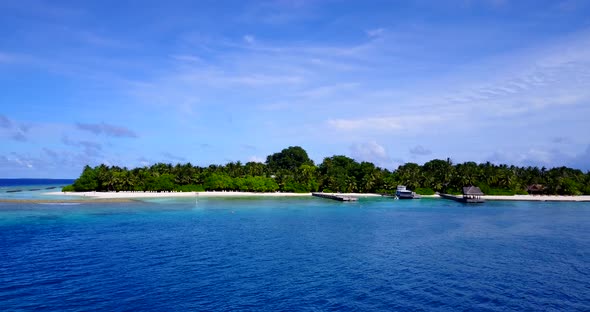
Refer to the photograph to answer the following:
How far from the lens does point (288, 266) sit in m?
40.6

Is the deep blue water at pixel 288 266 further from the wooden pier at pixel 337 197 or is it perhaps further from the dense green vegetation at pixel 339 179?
the dense green vegetation at pixel 339 179

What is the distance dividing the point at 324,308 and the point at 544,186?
529 ft

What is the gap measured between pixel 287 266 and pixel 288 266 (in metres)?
0.09

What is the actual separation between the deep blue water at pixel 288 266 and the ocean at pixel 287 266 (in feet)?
0.42

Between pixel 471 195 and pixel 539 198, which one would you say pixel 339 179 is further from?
pixel 539 198

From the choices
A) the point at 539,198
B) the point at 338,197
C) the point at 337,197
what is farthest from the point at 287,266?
the point at 539,198

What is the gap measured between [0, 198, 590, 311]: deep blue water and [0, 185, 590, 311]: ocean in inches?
5.1

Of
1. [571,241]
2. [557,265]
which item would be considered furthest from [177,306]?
[571,241]

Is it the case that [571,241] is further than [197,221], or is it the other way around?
[197,221]

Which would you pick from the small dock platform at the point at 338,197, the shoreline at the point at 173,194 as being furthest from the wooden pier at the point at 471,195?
the small dock platform at the point at 338,197

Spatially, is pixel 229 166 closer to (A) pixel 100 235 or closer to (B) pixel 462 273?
(A) pixel 100 235

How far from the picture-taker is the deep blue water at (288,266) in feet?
100

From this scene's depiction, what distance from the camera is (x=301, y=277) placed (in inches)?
1447

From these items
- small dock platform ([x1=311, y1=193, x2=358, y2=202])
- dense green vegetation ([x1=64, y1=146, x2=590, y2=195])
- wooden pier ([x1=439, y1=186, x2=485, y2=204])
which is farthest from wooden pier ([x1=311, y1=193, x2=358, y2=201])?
wooden pier ([x1=439, y1=186, x2=485, y2=204])
